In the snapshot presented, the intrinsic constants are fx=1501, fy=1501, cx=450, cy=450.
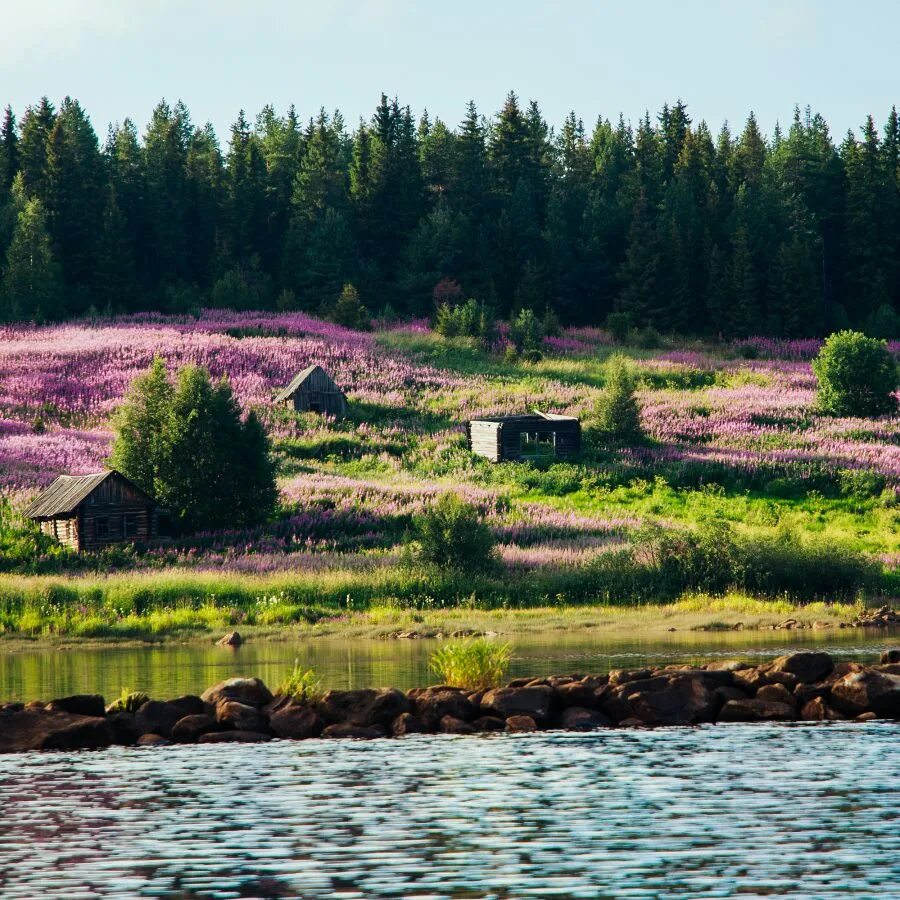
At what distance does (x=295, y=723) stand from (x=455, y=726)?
2243 millimetres

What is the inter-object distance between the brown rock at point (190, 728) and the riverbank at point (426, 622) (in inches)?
566

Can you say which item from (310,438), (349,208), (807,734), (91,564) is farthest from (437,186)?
(807,734)

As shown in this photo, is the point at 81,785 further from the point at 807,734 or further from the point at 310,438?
the point at 310,438

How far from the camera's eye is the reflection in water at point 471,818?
1285 cm

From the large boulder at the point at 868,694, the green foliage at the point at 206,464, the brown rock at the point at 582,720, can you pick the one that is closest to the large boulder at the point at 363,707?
the brown rock at the point at 582,720

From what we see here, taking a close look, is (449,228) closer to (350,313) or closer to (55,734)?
(350,313)

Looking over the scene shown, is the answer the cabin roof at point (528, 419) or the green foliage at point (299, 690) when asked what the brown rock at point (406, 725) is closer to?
the green foliage at point (299, 690)

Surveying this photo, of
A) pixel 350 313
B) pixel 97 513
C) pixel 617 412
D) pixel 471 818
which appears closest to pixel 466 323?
pixel 350 313

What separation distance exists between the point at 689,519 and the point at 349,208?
71.4 meters

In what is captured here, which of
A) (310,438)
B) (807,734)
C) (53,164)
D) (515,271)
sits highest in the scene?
(53,164)

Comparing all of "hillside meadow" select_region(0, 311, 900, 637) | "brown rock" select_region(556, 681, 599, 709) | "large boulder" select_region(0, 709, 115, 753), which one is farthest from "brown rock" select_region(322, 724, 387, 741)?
"hillside meadow" select_region(0, 311, 900, 637)

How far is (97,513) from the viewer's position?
4847cm

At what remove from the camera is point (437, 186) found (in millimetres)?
124062

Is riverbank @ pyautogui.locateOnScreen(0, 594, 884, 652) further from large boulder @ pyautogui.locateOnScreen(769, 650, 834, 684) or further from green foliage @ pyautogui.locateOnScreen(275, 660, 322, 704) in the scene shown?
green foliage @ pyautogui.locateOnScreen(275, 660, 322, 704)
